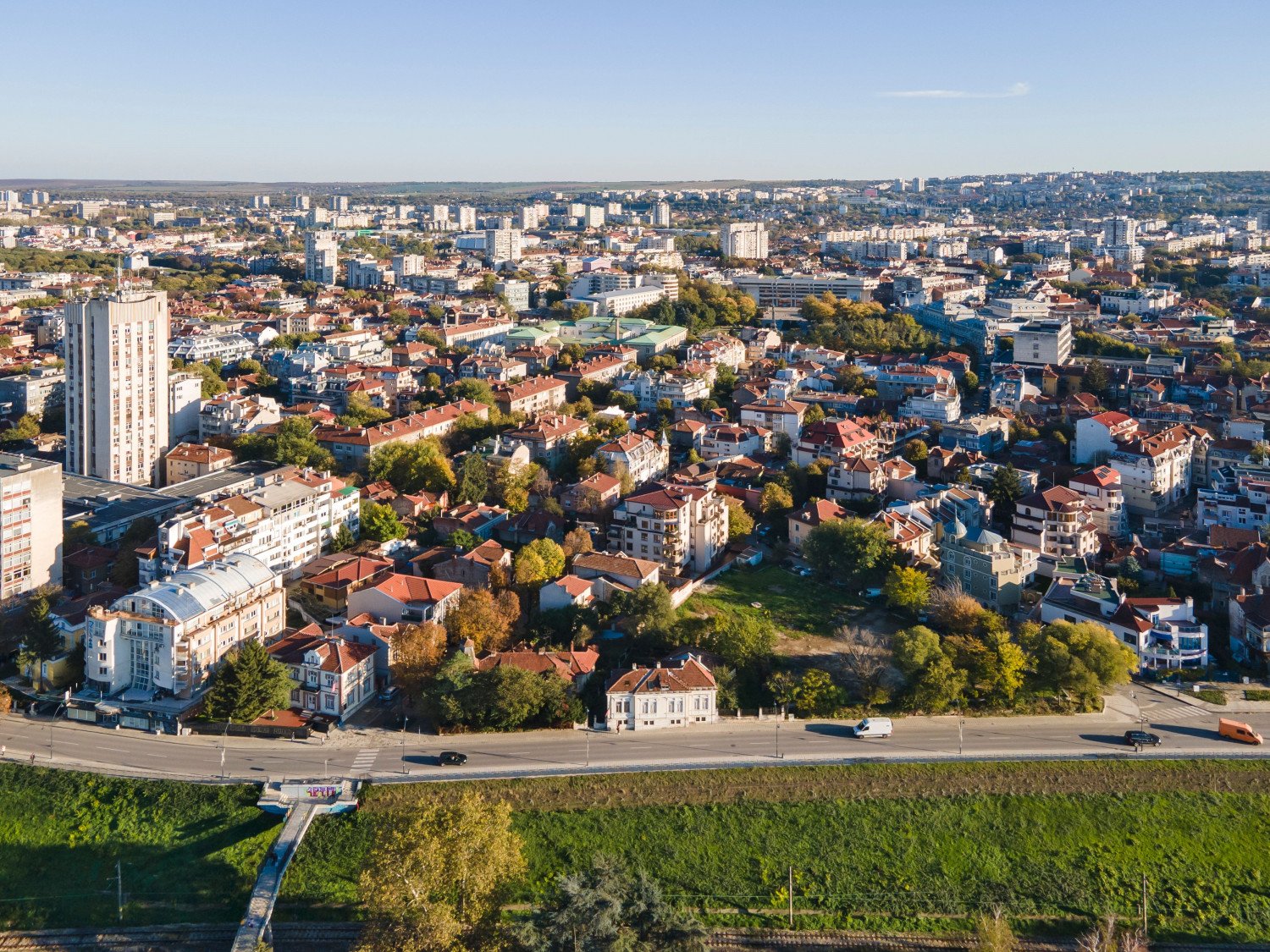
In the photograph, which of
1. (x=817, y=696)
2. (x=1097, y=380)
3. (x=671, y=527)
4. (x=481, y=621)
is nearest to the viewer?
(x=817, y=696)

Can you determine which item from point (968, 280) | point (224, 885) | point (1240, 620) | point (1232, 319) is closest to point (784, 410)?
point (1240, 620)

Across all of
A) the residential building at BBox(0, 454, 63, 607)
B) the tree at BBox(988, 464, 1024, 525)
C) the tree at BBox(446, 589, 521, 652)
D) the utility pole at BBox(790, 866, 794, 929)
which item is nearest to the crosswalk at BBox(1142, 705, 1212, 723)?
the utility pole at BBox(790, 866, 794, 929)

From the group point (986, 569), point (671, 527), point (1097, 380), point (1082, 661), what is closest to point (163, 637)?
point (671, 527)

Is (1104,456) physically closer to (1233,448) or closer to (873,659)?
(1233,448)

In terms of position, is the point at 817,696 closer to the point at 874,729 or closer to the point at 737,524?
the point at 874,729

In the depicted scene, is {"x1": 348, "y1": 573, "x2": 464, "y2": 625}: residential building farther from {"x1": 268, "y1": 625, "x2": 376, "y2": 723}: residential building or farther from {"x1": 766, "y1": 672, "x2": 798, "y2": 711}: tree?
{"x1": 766, "y1": 672, "x2": 798, "y2": 711}: tree

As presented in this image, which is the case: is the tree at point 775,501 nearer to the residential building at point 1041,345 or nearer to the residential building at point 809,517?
the residential building at point 809,517
